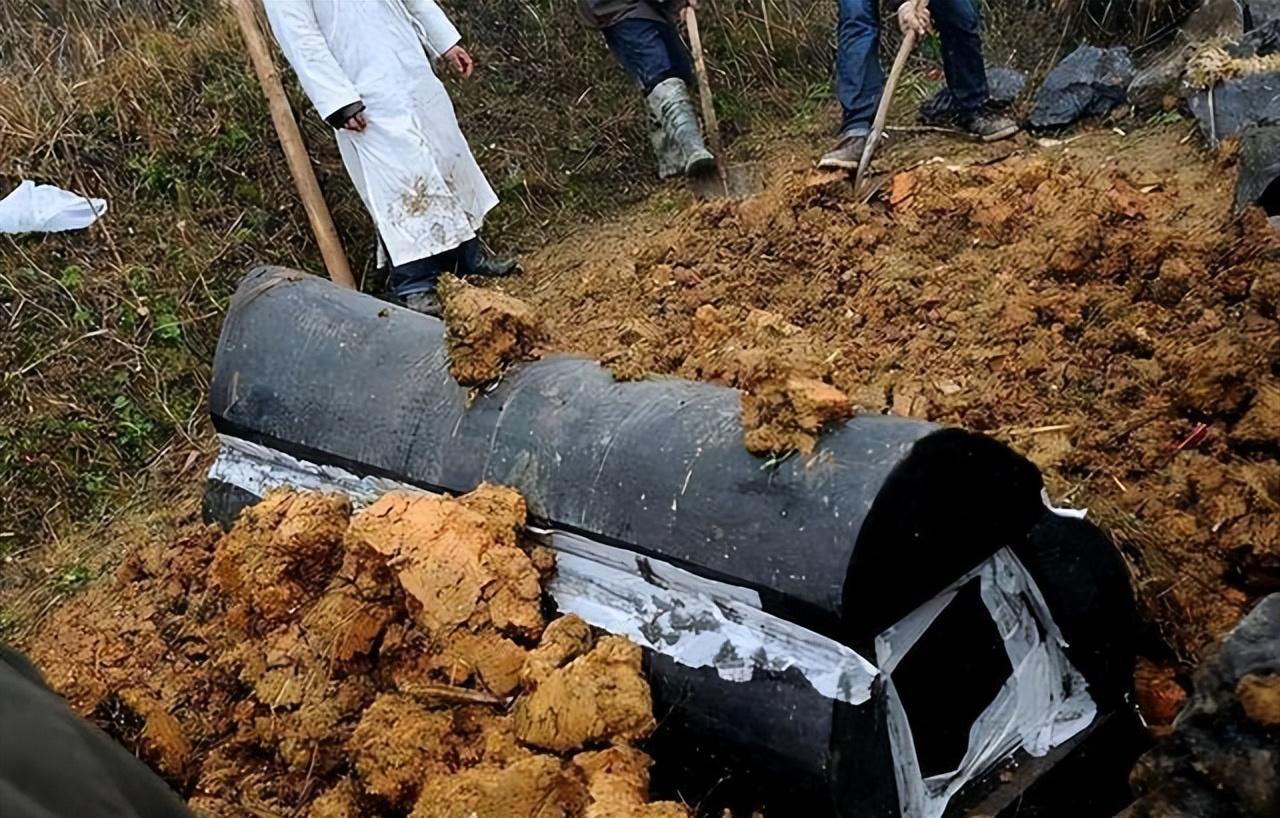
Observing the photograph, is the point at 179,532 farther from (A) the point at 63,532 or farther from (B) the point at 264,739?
(B) the point at 264,739

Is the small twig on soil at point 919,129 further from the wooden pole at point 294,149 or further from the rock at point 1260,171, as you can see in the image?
the wooden pole at point 294,149

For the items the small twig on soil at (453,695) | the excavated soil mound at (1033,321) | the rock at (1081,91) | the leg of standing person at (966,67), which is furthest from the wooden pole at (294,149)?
the rock at (1081,91)

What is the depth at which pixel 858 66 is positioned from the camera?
5188mm

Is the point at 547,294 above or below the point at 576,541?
below

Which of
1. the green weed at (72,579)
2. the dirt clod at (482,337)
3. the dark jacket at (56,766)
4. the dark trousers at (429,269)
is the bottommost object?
the green weed at (72,579)

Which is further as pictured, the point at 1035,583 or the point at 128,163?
the point at 128,163

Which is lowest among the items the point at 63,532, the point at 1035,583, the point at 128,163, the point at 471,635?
the point at 63,532

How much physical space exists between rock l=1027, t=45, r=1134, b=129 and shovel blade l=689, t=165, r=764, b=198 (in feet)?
4.20

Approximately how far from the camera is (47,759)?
1.20m

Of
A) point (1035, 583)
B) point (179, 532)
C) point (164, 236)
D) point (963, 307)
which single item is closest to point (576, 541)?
point (1035, 583)

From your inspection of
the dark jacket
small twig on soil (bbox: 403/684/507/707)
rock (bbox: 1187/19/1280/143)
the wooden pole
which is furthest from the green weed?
rock (bbox: 1187/19/1280/143)

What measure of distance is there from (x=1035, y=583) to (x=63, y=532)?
144 inches

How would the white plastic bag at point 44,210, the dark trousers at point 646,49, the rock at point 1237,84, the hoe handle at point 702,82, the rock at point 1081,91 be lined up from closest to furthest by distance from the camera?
the rock at point 1237,84, the white plastic bag at point 44,210, the rock at point 1081,91, the hoe handle at point 702,82, the dark trousers at point 646,49

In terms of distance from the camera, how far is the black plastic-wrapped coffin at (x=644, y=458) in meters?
2.03
